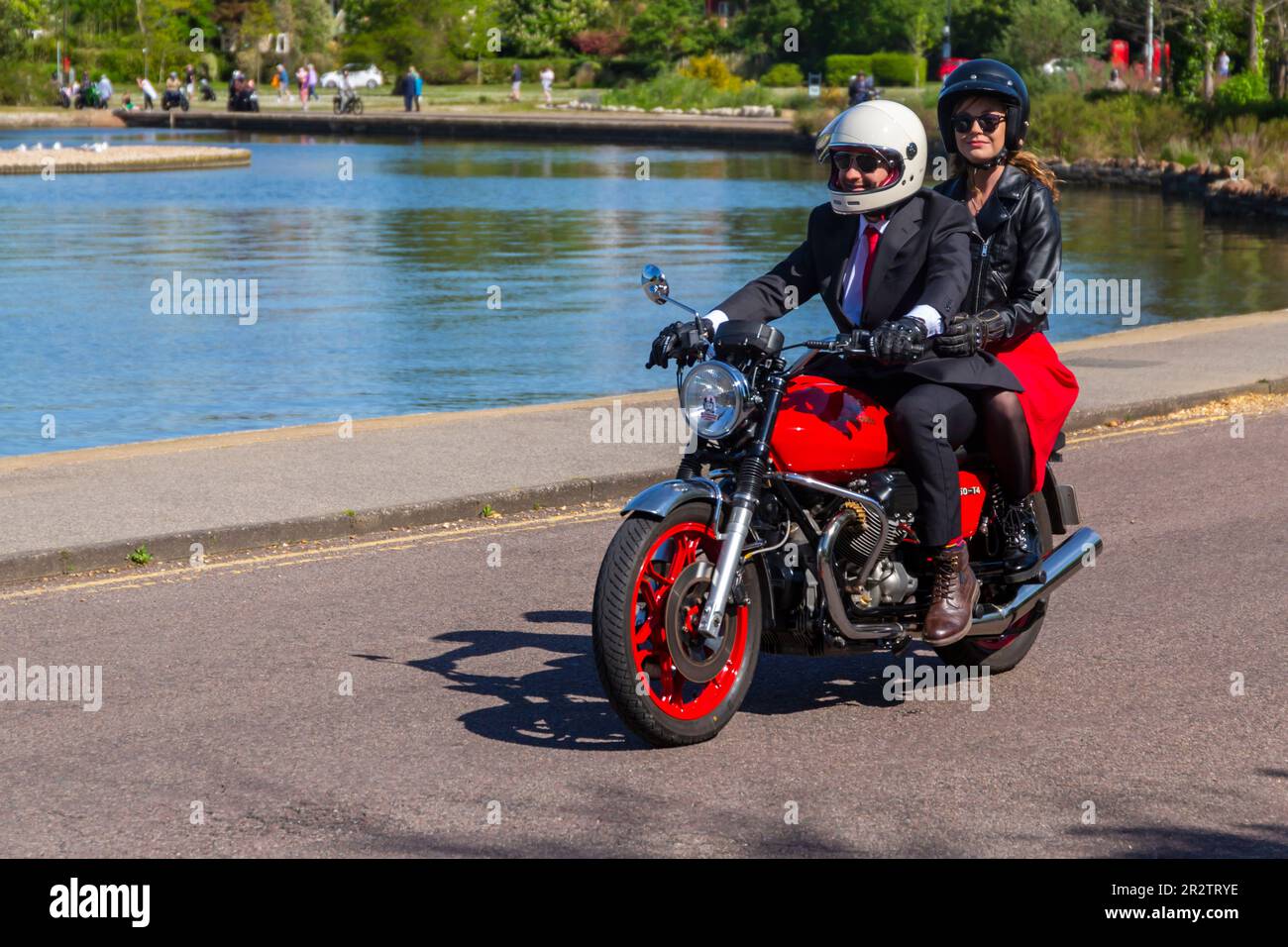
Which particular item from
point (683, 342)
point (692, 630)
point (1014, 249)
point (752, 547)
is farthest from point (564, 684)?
point (1014, 249)

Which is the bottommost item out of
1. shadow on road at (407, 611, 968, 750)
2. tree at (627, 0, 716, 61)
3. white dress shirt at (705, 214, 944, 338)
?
shadow on road at (407, 611, 968, 750)

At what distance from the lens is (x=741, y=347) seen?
19.0ft

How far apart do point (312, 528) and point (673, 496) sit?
4006 millimetres

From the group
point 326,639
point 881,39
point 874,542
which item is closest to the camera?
point 874,542

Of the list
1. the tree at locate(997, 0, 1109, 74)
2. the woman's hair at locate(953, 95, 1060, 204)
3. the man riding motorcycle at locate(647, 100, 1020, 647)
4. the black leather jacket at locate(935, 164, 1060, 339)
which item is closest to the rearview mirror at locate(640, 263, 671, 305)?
the man riding motorcycle at locate(647, 100, 1020, 647)

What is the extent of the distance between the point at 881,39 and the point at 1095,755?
90.1 meters

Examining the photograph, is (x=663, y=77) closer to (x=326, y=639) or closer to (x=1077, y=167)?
(x=1077, y=167)

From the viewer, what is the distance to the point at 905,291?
21.1 feet

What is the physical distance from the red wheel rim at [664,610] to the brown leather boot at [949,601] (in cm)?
69

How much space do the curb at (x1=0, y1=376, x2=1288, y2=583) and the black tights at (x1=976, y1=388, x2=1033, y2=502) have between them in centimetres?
390

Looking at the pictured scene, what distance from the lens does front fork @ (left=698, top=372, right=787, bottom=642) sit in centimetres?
585

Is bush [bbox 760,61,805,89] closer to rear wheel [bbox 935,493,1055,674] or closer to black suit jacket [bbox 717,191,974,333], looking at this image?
rear wheel [bbox 935,493,1055,674]

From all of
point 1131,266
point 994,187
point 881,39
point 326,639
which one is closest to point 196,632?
point 326,639

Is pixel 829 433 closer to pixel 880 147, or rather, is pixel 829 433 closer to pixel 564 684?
pixel 880 147
